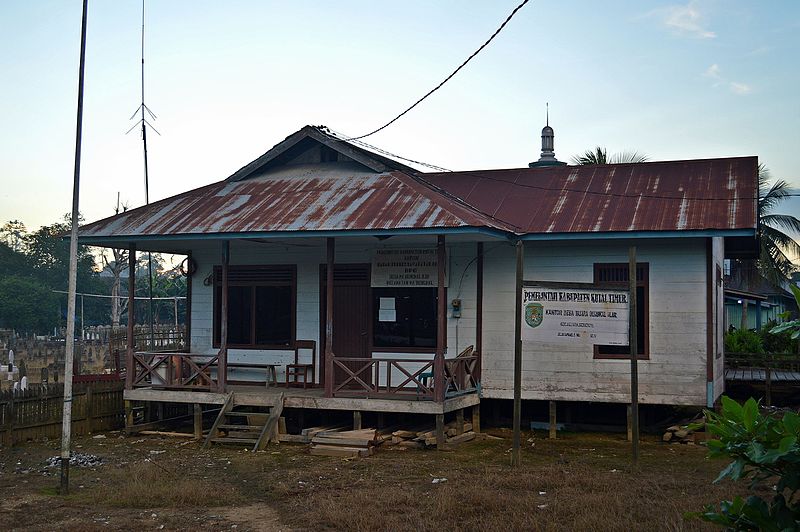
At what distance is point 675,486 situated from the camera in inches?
432

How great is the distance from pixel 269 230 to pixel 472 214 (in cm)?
351

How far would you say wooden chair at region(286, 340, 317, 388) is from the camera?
17.0m

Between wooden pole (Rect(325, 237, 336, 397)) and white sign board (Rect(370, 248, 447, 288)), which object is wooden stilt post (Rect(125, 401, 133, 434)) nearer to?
wooden pole (Rect(325, 237, 336, 397))

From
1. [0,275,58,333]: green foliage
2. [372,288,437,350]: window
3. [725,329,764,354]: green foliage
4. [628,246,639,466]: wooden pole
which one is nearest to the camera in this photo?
[628,246,639,466]: wooden pole

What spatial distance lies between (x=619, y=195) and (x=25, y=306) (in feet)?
160

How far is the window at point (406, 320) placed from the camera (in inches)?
658

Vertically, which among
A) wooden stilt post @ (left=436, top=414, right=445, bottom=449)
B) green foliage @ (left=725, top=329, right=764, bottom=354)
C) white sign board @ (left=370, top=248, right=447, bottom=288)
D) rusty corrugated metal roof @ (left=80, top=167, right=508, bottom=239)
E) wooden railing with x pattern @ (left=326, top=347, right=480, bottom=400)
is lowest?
wooden stilt post @ (left=436, top=414, right=445, bottom=449)

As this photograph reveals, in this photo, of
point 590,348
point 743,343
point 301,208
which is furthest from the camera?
point 743,343

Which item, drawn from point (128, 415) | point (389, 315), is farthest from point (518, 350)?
point (128, 415)

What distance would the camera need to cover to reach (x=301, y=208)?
637 inches

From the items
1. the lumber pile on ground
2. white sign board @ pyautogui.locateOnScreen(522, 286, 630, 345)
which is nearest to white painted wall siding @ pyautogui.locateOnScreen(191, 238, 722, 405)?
the lumber pile on ground

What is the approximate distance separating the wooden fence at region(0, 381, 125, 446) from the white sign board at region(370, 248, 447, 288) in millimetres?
5651

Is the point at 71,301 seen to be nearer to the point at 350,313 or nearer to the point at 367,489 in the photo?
the point at 367,489

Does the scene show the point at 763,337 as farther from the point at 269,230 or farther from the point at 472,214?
the point at 269,230
